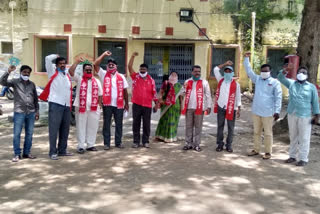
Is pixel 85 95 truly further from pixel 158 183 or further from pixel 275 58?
pixel 275 58

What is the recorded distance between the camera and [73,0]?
46.3 ft

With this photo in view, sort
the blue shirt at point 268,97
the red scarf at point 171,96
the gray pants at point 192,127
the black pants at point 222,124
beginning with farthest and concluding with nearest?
1. the red scarf at point 171,96
2. the gray pants at point 192,127
3. the black pants at point 222,124
4. the blue shirt at point 268,97

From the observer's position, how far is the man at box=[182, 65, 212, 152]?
6.83 metres

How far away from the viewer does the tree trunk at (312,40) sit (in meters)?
8.06

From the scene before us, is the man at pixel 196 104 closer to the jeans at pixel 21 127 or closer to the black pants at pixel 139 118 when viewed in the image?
the black pants at pixel 139 118

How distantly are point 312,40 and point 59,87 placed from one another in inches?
227

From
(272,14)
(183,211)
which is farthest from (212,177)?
(272,14)

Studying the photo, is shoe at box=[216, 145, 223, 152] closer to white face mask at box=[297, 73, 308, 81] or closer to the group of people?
the group of people

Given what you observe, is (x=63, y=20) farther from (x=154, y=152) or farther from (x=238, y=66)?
(x=154, y=152)

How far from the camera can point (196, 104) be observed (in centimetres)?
682

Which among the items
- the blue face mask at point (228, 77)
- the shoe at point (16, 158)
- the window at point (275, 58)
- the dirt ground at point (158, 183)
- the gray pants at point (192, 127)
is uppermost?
the window at point (275, 58)

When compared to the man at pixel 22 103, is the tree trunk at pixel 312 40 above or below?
above

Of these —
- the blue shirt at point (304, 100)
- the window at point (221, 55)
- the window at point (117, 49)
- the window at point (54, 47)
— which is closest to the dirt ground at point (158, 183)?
the blue shirt at point (304, 100)

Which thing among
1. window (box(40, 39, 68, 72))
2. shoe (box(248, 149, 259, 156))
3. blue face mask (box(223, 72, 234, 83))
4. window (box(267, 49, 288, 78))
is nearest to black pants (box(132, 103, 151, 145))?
blue face mask (box(223, 72, 234, 83))
